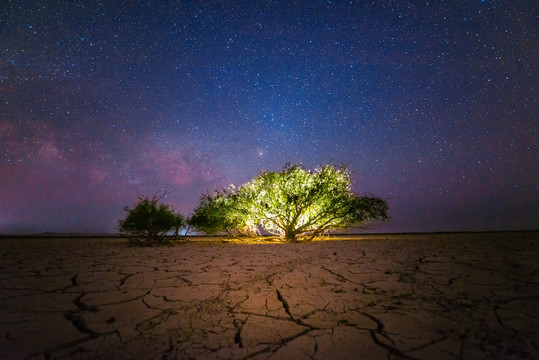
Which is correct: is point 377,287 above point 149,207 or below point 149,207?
below

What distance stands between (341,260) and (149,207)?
26.1 ft

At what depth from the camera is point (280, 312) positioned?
2543 millimetres

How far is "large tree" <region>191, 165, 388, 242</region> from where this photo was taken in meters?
10.1

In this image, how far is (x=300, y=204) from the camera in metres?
10.1

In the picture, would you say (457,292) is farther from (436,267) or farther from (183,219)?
(183,219)

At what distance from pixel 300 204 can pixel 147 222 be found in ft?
19.1

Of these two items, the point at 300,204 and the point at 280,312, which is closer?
the point at 280,312

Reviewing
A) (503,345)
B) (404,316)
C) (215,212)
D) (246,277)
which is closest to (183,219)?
(215,212)

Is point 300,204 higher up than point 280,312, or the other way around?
point 300,204

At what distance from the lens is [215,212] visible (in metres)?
11.3

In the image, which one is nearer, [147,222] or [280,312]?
[280,312]

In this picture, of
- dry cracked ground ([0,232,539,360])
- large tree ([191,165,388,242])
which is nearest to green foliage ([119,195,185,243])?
large tree ([191,165,388,242])

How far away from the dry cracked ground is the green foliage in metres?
5.36

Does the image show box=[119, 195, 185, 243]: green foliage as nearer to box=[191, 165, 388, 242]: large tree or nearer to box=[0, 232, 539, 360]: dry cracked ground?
box=[191, 165, 388, 242]: large tree
